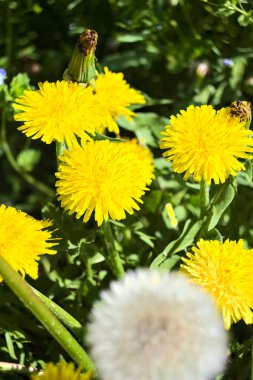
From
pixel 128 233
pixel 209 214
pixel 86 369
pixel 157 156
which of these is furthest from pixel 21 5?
pixel 86 369

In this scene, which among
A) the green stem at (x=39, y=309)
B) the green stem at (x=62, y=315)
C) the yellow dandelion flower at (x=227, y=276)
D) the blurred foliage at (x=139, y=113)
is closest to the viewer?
the green stem at (x=39, y=309)

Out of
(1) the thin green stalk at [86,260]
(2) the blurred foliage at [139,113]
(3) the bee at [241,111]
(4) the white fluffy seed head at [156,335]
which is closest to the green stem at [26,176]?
(2) the blurred foliage at [139,113]

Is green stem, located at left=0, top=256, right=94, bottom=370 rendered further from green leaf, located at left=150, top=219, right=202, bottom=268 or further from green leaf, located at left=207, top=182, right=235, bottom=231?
green leaf, located at left=207, top=182, right=235, bottom=231

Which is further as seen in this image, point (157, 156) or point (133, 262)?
point (157, 156)

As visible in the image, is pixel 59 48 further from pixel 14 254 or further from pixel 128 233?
pixel 14 254

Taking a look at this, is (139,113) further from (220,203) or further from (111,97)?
(220,203)

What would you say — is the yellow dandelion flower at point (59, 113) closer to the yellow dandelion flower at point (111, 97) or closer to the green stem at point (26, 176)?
the yellow dandelion flower at point (111, 97)
